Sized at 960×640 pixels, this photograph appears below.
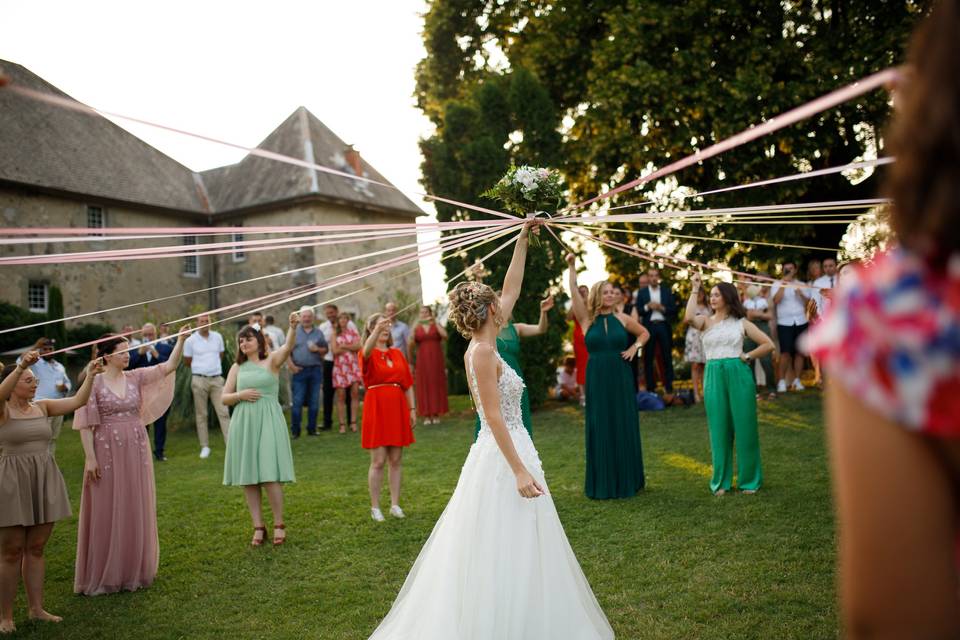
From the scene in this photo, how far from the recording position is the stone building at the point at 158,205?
24.0m

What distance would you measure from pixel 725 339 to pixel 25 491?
6476 millimetres

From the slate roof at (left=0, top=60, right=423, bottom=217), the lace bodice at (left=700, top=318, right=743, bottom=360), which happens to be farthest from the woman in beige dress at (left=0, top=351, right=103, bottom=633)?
the slate roof at (left=0, top=60, right=423, bottom=217)

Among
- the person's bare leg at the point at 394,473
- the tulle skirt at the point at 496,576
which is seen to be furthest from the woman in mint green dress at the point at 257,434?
the tulle skirt at the point at 496,576

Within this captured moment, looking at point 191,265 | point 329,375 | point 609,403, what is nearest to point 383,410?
point 609,403

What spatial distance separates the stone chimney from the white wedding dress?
26.3 m

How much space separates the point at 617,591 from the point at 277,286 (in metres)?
24.0

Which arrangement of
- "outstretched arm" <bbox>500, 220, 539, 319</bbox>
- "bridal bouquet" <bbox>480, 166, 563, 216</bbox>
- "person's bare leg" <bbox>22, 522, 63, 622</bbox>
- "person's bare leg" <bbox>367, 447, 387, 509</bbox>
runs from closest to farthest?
"outstretched arm" <bbox>500, 220, 539, 319</bbox> < "person's bare leg" <bbox>22, 522, 63, 622</bbox> < "bridal bouquet" <bbox>480, 166, 563, 216</bbox> < "person's bare leg" <bbox>367, 447, 387, 509</bbox>

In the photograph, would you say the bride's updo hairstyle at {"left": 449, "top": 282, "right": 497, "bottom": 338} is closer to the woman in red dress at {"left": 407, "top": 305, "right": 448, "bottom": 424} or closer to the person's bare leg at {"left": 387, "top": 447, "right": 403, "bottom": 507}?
the person's bare leg at {"left": 387, "top": 447, "right": 403, "bottom": 507}

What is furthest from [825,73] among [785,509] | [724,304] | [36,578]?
[36,578]

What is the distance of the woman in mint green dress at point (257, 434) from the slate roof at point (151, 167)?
65.1ft

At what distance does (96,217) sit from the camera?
25938mm

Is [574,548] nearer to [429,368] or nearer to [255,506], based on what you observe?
[255,506]

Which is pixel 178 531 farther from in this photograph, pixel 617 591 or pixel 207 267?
pixel 207 267

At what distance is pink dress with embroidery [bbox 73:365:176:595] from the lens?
6.29 metres
